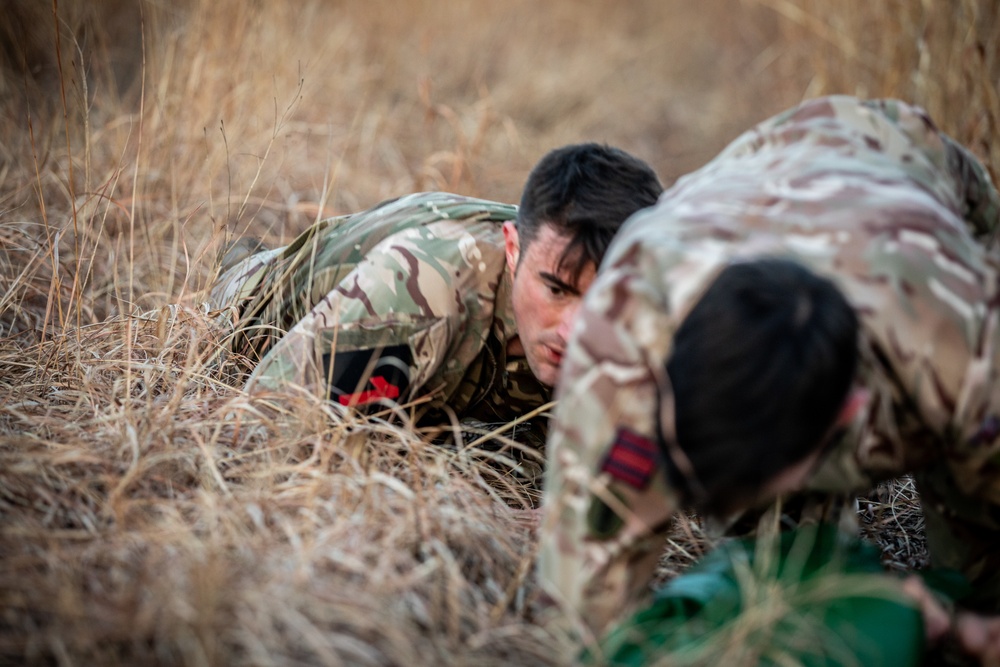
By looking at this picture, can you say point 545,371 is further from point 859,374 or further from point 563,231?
point 859,374

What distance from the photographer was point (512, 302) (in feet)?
8.14

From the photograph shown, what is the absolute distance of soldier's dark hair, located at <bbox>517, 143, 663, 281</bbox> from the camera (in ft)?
7.60

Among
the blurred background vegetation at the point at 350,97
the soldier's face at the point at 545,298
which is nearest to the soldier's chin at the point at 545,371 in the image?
the soldier's face at the point at 545,298

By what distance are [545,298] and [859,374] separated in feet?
3.06

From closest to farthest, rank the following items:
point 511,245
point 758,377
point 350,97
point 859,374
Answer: point 758,377, point 859,374, point 511,245, point 350,97

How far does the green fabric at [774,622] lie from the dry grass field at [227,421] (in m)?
0.16

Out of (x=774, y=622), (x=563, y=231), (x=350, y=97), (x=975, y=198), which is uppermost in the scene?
(x=975, y=198)

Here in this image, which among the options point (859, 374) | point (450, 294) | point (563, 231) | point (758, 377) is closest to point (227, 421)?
point (450, 294)

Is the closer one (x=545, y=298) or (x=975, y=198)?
(x=975, y=198)

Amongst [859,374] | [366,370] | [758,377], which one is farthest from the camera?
[366,370]

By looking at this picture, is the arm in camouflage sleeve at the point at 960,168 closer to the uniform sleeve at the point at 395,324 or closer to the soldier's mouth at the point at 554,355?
the soldier's mouth at the point at 554,355

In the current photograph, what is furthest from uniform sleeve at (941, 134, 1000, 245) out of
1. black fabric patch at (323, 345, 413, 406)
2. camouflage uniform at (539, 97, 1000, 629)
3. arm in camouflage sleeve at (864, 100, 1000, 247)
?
black fabric patch at (323, 345, 413, 406)

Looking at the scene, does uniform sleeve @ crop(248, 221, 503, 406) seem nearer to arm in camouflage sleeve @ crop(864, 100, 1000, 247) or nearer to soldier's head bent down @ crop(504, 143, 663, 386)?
soldier's head bent down @ crop(504, 143, 663, 386)

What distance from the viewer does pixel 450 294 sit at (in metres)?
2.43
